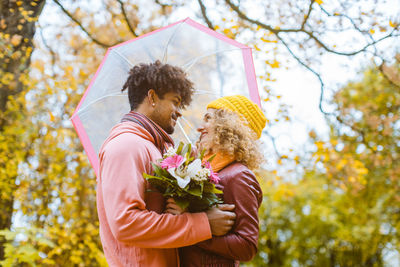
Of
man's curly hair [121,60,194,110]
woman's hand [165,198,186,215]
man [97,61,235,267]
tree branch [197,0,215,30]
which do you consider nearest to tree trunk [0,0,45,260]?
tree branch [197,0,215,30]

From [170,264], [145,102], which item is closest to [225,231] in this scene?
[170,264]

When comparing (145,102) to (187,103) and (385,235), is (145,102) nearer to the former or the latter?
(187,103)

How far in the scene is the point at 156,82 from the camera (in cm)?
243

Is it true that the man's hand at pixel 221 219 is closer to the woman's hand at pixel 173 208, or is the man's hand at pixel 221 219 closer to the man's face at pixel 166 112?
the woman's hand at pixel 173 208

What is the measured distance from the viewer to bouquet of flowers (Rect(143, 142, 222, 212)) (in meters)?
1.87

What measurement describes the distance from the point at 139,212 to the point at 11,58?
3596 mm

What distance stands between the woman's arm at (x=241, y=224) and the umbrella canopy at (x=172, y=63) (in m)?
0.96

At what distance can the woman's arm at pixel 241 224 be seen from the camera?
1.96 meters

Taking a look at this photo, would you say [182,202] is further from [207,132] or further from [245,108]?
[245,108]

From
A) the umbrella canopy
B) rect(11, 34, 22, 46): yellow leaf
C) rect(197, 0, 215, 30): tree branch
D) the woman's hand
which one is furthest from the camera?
rect(197, 0, 215, 30): tree branch

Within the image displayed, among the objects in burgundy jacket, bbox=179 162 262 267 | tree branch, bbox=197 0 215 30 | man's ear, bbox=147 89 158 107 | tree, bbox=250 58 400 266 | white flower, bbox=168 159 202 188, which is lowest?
burgundy jacket, bbox=179 162 262 267

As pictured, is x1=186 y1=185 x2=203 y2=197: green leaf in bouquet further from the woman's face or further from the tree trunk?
the tree trunk

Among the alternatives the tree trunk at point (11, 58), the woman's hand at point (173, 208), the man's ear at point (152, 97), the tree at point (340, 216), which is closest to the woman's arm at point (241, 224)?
the woman's hand at point (173, 208)

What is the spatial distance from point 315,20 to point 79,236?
4.65m
